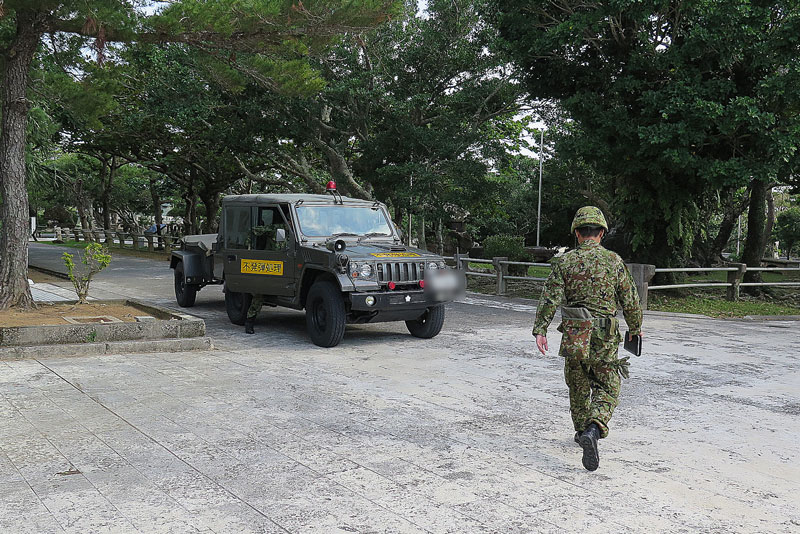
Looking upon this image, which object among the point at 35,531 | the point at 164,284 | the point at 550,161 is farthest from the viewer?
the point at 550,161

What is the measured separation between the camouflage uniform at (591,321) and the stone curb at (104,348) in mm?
5539

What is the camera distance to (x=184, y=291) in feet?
43.7

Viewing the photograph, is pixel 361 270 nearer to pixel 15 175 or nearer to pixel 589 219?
pixel 589 219

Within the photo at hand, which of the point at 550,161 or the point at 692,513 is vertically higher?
the point at 550,161

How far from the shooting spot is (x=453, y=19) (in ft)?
67.1

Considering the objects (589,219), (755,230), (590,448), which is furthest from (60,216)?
(590,448)

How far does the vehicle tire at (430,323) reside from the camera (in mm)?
10040

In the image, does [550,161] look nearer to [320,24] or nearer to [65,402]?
[320,24]

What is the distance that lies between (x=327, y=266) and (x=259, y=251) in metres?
1.79

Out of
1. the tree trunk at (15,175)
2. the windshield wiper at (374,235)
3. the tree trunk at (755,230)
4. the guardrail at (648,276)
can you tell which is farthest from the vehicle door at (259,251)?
the tree trunk at (755,230)

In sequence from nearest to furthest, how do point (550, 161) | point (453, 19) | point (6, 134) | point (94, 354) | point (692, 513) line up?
1. point (692, 513)
2. point (94, 354)
3. point (6, 134)
4. point (453, 19)
5. point (550, 161)

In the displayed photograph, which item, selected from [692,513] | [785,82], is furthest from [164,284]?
[692,513]

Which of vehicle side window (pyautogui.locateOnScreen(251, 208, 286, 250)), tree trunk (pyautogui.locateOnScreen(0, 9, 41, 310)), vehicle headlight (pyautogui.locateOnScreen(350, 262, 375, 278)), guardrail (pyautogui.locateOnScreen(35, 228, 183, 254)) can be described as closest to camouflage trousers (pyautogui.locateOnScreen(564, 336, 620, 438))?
vehicle headlight (pyautogui.locateOnScreen(350, 262, 375, 278))

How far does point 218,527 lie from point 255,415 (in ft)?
7.31
